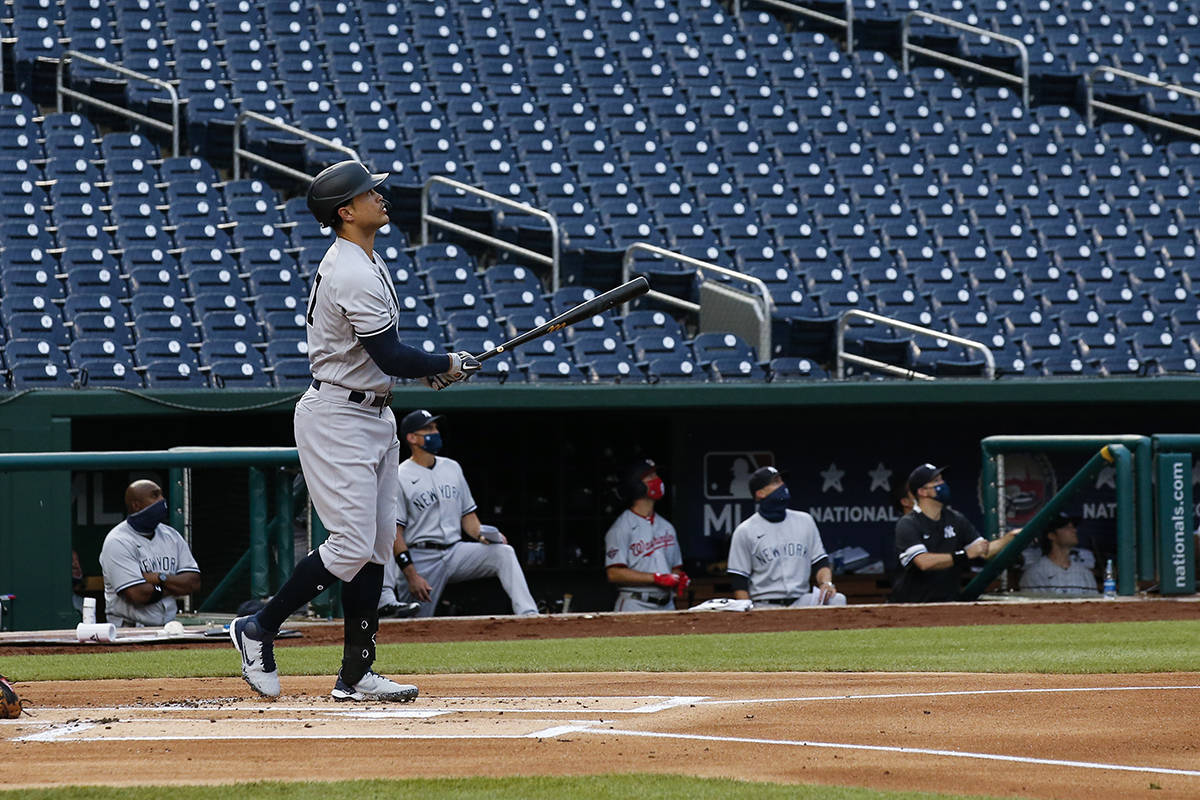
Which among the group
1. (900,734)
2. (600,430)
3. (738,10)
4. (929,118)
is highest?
(738,10)

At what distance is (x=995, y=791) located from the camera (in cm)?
349

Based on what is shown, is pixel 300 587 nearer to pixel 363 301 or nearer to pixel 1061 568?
pixel 363 301

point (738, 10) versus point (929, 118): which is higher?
point (738, 10)

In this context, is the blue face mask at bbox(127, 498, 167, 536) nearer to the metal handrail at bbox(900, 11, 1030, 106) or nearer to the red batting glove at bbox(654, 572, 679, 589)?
the red batting glove at bbox(654, 572, 679, 589)

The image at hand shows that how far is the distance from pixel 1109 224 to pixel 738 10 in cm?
490

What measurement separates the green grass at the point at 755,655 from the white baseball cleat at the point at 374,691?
138 cm

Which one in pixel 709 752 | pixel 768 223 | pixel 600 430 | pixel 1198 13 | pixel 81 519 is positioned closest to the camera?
pixel 709 752

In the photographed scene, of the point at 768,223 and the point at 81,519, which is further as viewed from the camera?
the point at 768,223

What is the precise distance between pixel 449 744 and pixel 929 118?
1406 centimetres

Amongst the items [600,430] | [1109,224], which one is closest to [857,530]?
[600,430]

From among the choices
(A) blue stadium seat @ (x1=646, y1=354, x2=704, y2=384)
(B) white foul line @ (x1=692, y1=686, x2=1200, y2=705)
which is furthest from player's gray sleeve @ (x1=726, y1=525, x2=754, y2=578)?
(B) white foul line @ (x1=692, y1=686, x2=1200, y2=705)

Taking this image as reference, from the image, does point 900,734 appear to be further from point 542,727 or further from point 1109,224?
point 1109,224

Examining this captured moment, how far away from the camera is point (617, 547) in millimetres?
10484

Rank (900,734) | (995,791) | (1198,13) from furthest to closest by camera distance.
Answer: (1198,13), (900,734), (995,791)
